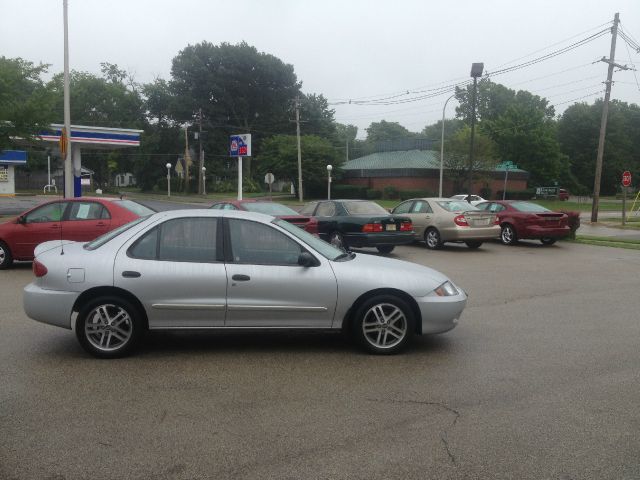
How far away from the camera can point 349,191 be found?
200ft

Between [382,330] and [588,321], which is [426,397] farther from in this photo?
[588,321]

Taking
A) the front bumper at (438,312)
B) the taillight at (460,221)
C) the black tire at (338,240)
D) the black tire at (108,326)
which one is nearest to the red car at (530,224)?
the taillight at (460,221)

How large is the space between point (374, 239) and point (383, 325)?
8.91m

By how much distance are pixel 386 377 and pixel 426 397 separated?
596 millimetres

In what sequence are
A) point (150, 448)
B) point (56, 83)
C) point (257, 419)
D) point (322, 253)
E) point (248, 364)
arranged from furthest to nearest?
point (56, 83) → point (322, 253) → point (248, 364) → point (257, 419) → point (150, 448)

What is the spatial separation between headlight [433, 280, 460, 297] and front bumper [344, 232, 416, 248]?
8523 mm

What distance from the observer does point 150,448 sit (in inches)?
158

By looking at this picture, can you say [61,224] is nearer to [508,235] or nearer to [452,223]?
[452,223]

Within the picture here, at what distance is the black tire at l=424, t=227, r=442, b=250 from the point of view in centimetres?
1770

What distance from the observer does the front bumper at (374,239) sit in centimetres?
1509

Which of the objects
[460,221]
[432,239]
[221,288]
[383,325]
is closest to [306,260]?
[221,288]

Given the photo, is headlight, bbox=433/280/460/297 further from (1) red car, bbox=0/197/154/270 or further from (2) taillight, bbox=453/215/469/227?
(2) taillight, bbox=453/215/469/227

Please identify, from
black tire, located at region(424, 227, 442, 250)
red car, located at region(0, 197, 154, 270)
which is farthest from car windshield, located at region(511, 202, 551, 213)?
red car, located at region(0, 197, 154, 270)

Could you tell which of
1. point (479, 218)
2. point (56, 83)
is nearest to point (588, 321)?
point (479, 218)
